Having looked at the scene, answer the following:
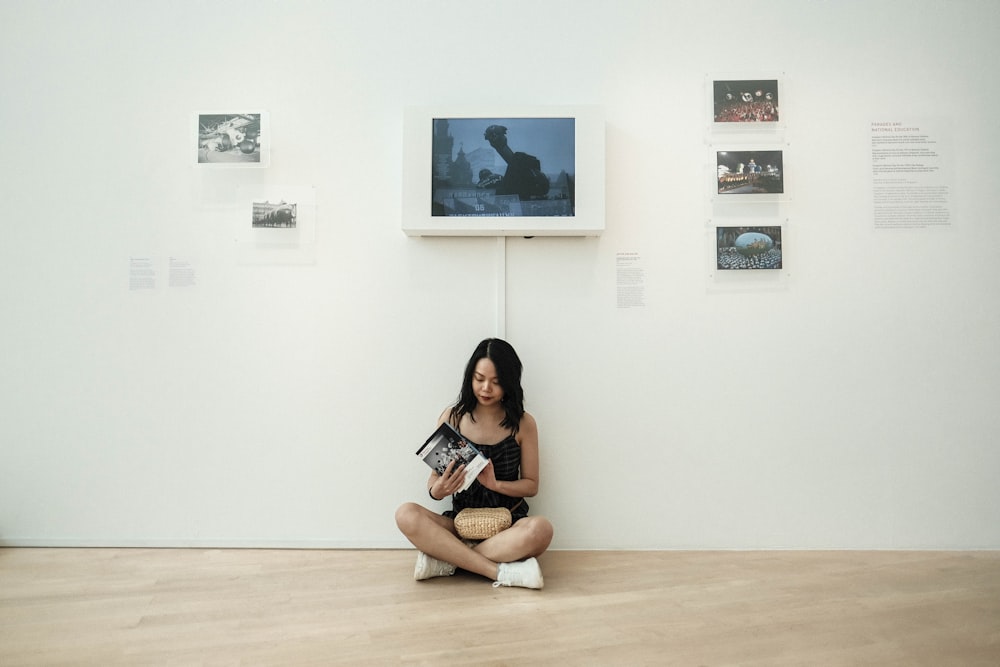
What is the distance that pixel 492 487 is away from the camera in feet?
8.24

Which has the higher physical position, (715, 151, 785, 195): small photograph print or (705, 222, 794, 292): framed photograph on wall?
(715, 151, 785, 195): small photograph print

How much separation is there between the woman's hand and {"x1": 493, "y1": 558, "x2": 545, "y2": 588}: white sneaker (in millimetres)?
346

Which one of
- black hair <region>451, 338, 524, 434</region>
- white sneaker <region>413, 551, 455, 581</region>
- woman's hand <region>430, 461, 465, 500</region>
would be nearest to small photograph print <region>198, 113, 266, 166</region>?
black hair <region>451, 338, 524, 434</region>

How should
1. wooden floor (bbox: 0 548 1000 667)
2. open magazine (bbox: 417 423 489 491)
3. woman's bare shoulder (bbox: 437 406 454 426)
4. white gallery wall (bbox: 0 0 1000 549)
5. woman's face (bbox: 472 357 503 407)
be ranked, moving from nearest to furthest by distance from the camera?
wooden floor (bbox: 0 548 1000 667) < open magazine (bbox: 417 423 489 491) < woman's face (bbox: 472 357 503 407) < woman's bare shoulder (bbox: 437 406 454 426) < white gallery wall (bbox: 0 0 1000 549)

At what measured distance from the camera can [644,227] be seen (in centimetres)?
286

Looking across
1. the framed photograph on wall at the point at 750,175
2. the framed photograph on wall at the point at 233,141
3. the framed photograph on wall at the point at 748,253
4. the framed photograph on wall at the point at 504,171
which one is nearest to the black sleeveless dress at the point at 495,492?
the framed photograph on wall at the point at 504,171

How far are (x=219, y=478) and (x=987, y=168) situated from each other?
3.81m

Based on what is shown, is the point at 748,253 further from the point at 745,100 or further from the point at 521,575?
the point at 521,575

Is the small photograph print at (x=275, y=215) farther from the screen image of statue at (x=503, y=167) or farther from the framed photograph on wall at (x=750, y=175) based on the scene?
the framed photograph on wall at (x=750, y=175)

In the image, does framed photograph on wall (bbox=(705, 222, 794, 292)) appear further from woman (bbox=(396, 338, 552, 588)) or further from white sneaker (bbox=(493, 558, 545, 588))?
white sneaker (bbox=(493, 558, 545, 588))

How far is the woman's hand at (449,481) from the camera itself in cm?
243

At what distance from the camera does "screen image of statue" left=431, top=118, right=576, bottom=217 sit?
2721 mm

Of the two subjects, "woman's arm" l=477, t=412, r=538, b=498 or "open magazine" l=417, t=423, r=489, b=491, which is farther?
"woman's arm" l=477, t=412, r=538, b=498

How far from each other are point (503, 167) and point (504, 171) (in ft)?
0.06
